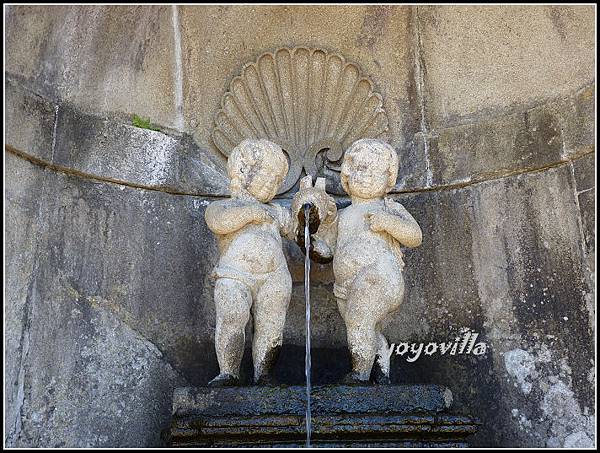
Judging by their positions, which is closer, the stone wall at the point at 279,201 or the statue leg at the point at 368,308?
the statue leg at the point at 368,308

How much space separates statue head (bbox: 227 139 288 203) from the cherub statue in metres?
0.18

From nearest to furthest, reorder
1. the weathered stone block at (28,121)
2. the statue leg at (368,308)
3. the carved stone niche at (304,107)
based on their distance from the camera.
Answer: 1. the statue leg at (368,308)
2. the weathered stone block at (28,121)
3. the carved stone niche at (304,107)

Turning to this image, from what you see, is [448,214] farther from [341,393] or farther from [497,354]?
[341,393]

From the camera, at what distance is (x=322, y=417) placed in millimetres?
4254

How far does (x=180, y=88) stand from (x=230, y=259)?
1.49 meters

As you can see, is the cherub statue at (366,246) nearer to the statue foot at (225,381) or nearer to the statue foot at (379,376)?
the statue foot at (379,376)

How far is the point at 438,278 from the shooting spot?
219 inches

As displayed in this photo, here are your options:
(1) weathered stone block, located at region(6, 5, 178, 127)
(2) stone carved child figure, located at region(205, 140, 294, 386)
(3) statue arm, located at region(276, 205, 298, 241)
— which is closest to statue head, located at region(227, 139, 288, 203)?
(2) stone carved child figure, located at region(205, 140, 294, 386)

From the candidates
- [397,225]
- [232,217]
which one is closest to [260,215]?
[232,217]

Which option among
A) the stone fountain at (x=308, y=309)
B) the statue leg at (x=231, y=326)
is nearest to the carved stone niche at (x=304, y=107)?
the stone fountain at (x=308, y=309)

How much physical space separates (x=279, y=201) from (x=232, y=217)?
88cm

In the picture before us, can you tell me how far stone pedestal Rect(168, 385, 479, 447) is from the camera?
4227 millimetres

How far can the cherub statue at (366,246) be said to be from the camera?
185 inches
